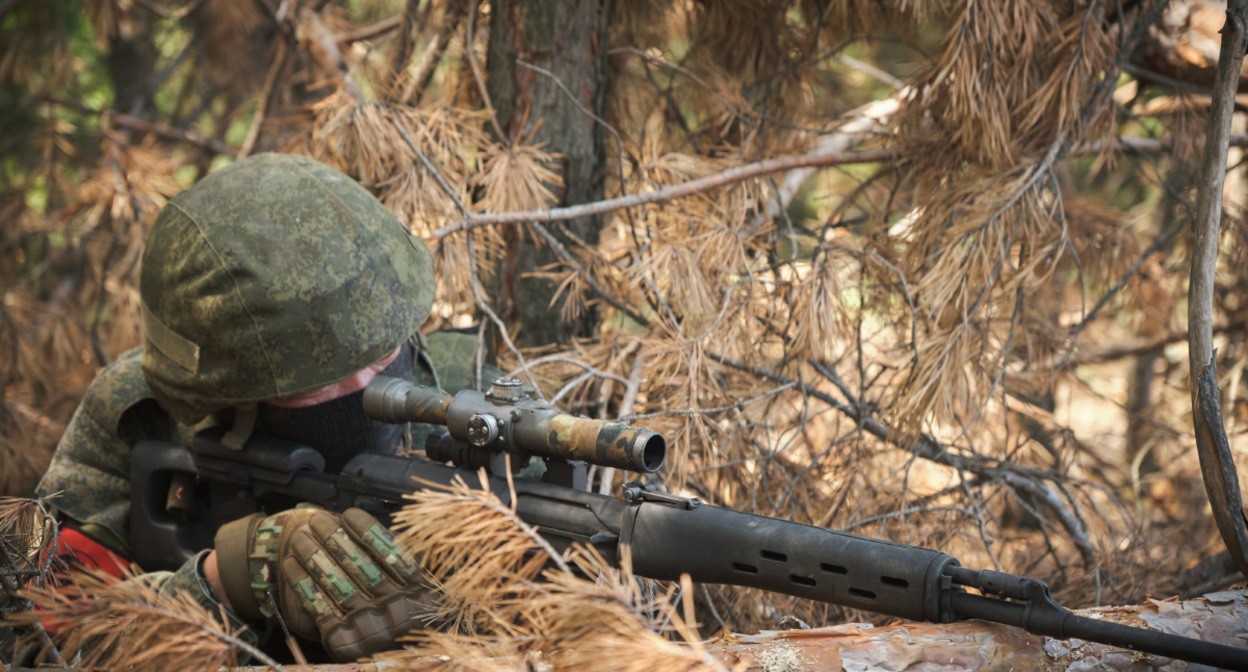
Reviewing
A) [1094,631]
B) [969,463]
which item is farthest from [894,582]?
[969,463]

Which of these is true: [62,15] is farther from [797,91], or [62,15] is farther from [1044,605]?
[1044,605]

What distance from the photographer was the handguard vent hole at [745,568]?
5.87 ft

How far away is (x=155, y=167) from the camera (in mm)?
4258

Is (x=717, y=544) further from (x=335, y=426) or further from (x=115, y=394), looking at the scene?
(x=115, y=394)

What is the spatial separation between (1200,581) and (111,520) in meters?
2.83

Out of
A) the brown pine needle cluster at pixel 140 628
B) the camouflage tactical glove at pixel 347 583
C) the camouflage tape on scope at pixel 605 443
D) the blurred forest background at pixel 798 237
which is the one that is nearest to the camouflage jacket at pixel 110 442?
the blurred forest background at pixel 798 237

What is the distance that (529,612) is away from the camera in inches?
59.4

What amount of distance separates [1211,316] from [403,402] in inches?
67.7

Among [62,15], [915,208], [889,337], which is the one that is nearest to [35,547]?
[915,208]

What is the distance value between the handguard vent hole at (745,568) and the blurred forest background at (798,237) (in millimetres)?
692

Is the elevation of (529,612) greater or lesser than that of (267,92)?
lesser

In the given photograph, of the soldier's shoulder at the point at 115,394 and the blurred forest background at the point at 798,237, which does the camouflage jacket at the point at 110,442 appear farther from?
the blurred forest background at the point at 798,237

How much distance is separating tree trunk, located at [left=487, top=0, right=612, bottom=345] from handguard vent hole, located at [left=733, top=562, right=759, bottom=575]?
4.98 ft

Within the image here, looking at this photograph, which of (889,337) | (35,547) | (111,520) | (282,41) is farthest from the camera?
(282,41)
